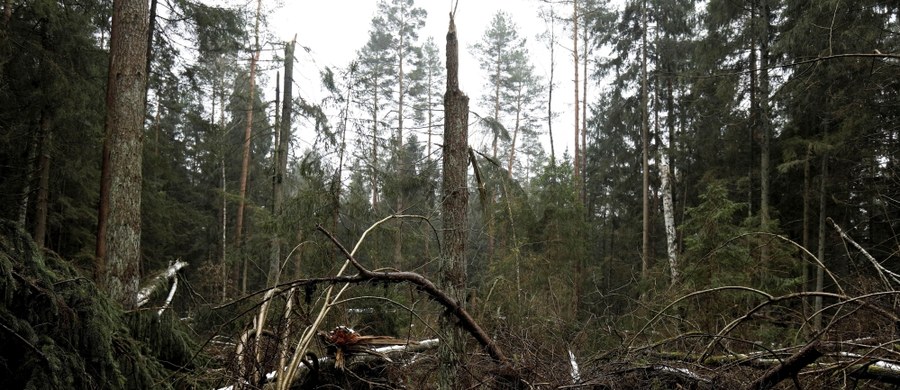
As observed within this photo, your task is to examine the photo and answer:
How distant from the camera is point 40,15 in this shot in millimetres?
8156

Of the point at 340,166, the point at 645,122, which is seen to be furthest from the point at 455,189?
the point at 645,122

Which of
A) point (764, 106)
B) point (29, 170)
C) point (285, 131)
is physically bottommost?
point (29, 170)

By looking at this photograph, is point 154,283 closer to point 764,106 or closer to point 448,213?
point 448,213

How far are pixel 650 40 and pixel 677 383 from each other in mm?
16156

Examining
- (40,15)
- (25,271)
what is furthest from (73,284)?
(40,15)

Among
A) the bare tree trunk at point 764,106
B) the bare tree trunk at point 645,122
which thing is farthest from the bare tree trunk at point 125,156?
the bare tree trunk at point 645,122

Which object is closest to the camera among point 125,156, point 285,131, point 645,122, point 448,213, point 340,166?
point 448,213

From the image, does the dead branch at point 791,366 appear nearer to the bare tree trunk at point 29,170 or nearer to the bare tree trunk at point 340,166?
the bare tree trunk at point 340,166

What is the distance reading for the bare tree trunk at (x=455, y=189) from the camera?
4320mm

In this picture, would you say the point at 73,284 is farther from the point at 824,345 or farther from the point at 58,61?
the point at 58,61

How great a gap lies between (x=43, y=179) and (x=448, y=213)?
9256 mm

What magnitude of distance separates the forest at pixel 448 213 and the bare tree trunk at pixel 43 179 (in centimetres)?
4

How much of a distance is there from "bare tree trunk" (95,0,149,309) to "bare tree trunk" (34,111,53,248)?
4765 millimetres

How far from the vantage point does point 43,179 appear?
956 cm
